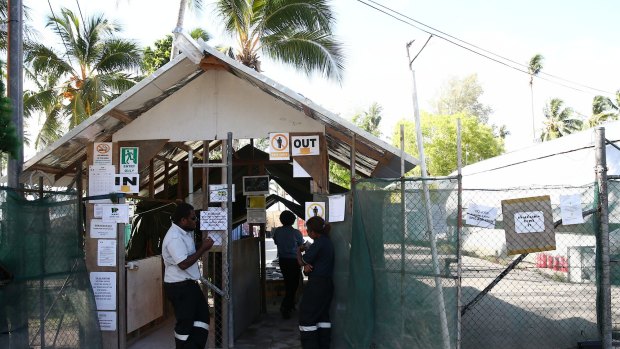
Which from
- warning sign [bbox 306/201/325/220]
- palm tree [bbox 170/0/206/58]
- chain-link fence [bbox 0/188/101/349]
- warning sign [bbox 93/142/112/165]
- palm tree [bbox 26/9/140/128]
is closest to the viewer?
chain-link fence [bbox 0/188/101/349]

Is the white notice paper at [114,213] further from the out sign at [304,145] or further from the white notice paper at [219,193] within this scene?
the out sign at [304,145]

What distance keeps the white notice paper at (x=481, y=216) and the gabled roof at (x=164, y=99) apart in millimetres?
1197

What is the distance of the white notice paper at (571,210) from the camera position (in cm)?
570

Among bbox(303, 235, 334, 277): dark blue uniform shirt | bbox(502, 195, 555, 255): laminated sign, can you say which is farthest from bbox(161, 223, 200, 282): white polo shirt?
bbox(502, 195, 555, 255): laminated sign

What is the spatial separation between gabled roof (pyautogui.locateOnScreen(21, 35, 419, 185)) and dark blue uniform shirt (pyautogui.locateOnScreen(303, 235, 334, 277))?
4.54ft

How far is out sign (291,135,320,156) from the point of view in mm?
7109

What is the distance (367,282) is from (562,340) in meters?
2.53

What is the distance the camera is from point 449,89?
54.3 m

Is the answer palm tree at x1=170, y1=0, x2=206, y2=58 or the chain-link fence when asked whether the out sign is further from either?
palm tree at x1=170, y1=0, x2=206, y2=58

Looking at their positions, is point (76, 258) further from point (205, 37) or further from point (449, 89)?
point (449, 89)

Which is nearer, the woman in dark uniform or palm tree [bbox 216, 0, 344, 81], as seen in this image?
the woman in dark uniform

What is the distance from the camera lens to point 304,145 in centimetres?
712

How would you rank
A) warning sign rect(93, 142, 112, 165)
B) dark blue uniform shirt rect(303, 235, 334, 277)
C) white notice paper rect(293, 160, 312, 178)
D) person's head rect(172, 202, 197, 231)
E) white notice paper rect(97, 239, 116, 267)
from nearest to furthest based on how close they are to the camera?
person's head rect(172, 202, 197, 231) < dark blue uniform shirt rect(303, 235, 334, 277) < white notice paper rect(97, 239, 116, 267) < white notice paper rect(293, 160, 312, 178) < warning sign rect(93, 142, 112, 165)

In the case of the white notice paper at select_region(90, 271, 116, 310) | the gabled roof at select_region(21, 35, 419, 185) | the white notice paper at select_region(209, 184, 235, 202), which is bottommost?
the white notice paper at select_region(90, 271, 116, 310)
